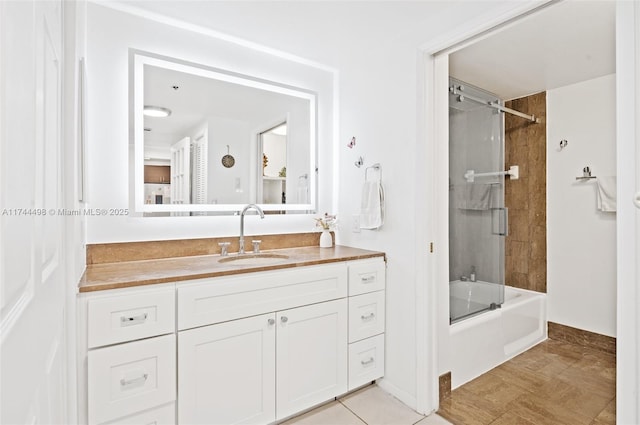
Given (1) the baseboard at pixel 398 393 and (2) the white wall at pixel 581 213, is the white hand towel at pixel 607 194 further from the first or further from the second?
(1) the baseboard at pixel 398 393

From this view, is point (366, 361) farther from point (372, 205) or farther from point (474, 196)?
point (474, 196)

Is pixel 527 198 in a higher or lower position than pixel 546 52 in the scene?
lower

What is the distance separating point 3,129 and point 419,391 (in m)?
2.14

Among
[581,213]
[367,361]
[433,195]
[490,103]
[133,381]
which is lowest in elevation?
[367,361]

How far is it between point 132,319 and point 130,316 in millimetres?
15

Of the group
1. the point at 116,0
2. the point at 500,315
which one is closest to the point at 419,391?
the point at 500,315

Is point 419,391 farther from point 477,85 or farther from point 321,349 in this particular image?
point 477,85

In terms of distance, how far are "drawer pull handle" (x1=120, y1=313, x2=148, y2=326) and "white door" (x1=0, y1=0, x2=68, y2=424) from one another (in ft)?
1.12

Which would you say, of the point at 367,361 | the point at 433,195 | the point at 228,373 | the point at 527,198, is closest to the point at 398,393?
the point at 367,361

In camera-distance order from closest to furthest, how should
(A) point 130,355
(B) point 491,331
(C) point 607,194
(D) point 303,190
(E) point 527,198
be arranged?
(A) point 130,355, (B) point 491,331, (D) point 303,190, (C) point 607,194, (E) point 527,198

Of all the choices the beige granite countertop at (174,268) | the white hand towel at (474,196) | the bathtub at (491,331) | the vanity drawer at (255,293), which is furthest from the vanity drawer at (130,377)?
the white hand towel at (474,196)

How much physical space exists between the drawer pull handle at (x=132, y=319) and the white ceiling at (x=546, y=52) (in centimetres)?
216

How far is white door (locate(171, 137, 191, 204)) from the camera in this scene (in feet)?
6.84

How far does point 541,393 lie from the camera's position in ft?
7.07
